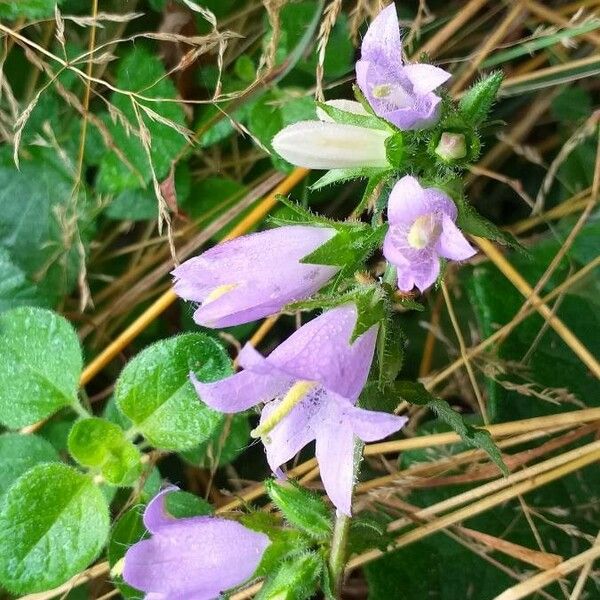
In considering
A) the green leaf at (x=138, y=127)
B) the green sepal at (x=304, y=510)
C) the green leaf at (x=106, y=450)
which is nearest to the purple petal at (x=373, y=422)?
the green sepal at (x=304, y=510)

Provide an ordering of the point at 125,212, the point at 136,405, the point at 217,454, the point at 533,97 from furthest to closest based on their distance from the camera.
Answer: the point at 533,97
the point at 125,212
the point at 217,454
the point at 136,405

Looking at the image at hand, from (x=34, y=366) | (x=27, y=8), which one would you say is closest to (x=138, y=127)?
(x=27, y=8)

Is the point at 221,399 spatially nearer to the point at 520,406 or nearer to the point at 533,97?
the point at 520,406

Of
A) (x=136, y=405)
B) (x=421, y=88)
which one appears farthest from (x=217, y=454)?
(x=421, y=88)

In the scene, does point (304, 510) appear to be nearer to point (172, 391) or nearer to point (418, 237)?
point (172, 391)

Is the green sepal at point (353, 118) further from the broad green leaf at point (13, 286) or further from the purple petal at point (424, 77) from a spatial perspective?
the broad green leaf at point (13, 286)
